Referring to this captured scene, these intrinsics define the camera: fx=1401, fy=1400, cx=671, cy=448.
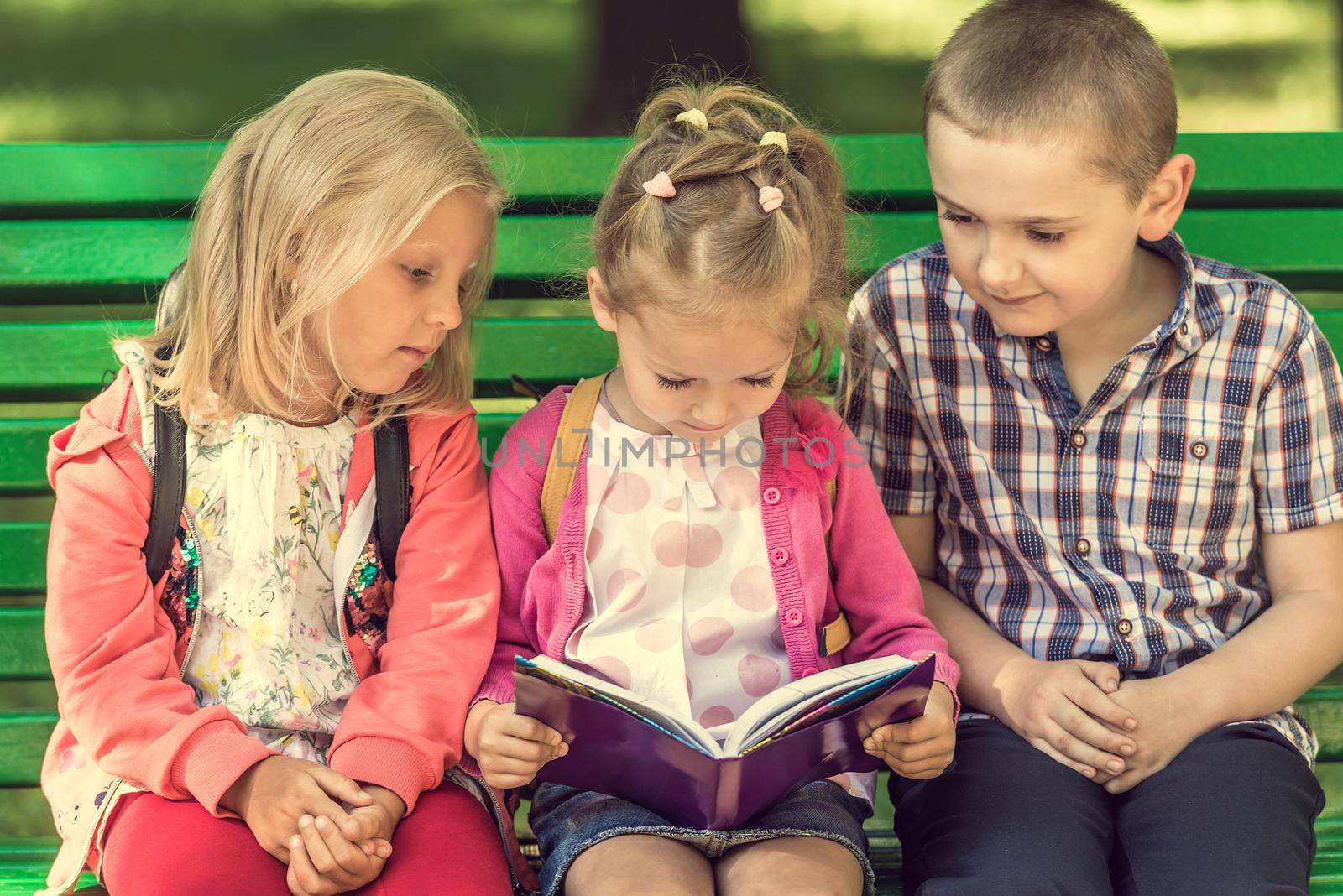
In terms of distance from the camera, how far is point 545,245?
2.59 m

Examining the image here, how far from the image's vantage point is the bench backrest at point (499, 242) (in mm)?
2516

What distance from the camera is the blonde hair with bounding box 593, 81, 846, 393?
189 cm

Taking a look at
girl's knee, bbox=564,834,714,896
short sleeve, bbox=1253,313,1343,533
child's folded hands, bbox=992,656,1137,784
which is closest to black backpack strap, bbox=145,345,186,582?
girl's knee, bbox=564,834,714,896

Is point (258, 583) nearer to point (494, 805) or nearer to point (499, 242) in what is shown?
point (494, 805)

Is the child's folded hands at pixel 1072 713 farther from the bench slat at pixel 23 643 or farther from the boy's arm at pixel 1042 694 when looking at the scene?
the bench slat at pixel 23 643

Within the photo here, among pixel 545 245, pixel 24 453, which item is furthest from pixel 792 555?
pixel 24 453

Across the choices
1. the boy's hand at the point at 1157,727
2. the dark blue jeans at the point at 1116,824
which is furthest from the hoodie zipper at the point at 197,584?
the boy's hand at the point at 1157,727

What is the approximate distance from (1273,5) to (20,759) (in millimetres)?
3046

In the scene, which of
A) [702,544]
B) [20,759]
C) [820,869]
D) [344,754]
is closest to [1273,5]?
[702,544]

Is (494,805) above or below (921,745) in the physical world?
below

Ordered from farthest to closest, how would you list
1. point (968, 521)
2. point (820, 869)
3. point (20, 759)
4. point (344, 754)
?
point (20, 759) → point (968, 521) → point (344, 754) → point (820, 869)

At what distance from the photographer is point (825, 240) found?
200 cm

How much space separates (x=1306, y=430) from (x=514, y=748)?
128 centimetres

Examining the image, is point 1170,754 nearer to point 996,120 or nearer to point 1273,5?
point 996,120
